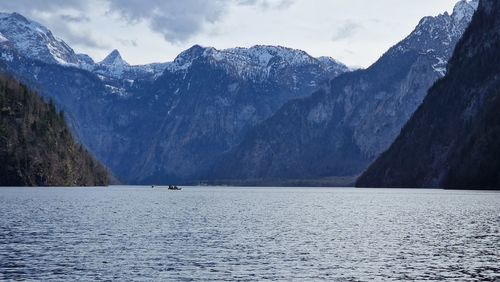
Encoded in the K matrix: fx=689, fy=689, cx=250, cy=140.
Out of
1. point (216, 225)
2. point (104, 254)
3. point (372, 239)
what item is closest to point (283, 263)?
point (104, 254)

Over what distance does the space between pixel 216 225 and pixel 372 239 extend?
3164 centimetres

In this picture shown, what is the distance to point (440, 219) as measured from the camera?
126 meters

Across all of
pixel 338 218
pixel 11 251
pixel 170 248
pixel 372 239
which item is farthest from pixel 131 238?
pixel 338 218

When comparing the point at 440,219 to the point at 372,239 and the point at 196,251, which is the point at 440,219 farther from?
the point at 196,251

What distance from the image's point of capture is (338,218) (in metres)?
134

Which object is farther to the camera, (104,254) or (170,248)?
(170,248)

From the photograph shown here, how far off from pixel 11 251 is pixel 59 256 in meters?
6.63

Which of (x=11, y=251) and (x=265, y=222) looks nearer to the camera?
(x=11, y=251)

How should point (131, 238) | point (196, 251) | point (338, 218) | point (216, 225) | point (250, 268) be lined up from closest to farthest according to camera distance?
1. point (250, 268)
2. point (196, 251)
3. point (131, 238)
4. point (216, 225)
5. point (338, 218)

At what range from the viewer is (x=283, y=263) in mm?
69062

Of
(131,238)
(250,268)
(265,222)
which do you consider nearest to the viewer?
(250,268)

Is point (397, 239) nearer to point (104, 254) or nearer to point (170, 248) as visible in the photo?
point (170, 248)

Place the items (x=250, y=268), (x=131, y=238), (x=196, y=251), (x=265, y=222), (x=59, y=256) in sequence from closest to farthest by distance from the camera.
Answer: (x=250, y=268) < (x=59, y=256) < (x=196, y=251) < (x=131, y=238) < (x=265, y=222)

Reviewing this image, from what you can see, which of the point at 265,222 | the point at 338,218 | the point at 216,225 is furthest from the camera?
the point at 338,218
